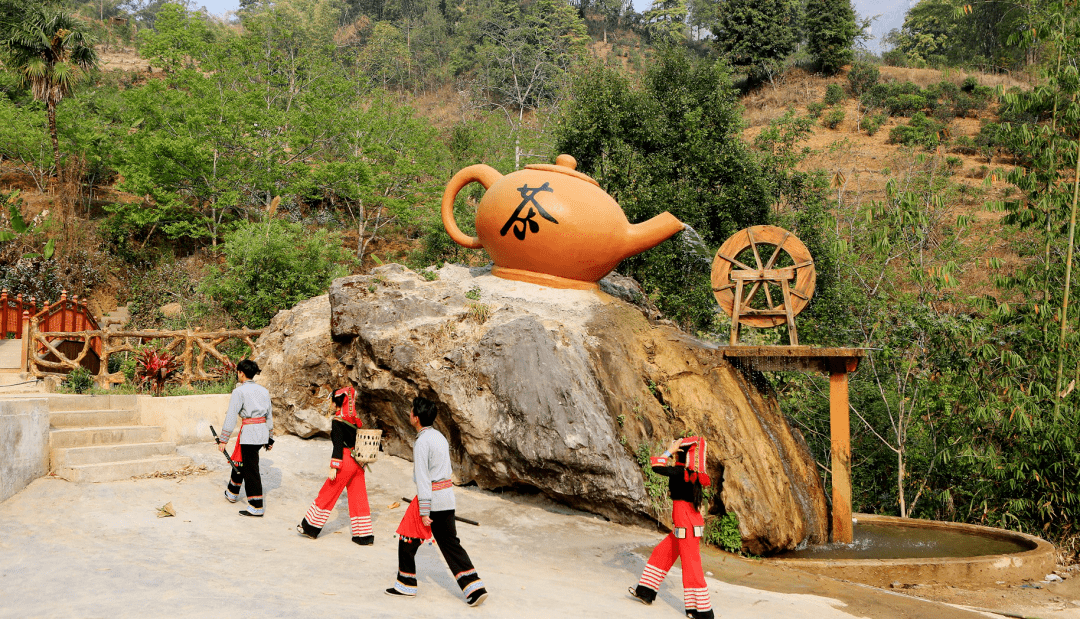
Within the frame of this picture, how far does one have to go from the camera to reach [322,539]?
6359 mm

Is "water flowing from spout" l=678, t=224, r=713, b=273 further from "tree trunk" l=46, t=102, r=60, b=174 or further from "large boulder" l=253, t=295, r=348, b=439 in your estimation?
"tree trunk" l=46, t=102, r=60, b=174

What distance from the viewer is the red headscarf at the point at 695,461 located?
17.9ft

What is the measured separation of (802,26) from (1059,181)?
37806 mm

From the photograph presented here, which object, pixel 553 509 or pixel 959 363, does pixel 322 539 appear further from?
pixel 959 363

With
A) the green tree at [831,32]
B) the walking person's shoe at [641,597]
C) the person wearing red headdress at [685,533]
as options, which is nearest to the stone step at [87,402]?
the walking person's shoe at [641,597]

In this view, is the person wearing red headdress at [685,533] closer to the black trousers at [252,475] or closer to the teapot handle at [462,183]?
the black trousers at [252,475]

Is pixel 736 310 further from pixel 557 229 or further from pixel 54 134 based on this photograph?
pixel 54 134

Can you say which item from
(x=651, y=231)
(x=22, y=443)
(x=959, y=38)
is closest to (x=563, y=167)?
(x=651, y=231)

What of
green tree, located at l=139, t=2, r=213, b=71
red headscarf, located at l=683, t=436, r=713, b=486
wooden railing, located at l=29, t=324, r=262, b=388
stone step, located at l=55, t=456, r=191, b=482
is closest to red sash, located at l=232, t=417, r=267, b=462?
stone step, located at l=55, t=456, r=191, b=482

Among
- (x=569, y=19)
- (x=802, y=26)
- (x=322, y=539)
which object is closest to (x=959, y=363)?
(x=322, y=539)

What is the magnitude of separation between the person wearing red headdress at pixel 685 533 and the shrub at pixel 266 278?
35.4 feet

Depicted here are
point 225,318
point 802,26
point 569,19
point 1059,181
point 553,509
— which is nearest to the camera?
point 553,509

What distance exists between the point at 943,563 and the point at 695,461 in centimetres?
399

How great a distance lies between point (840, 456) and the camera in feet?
28.9
